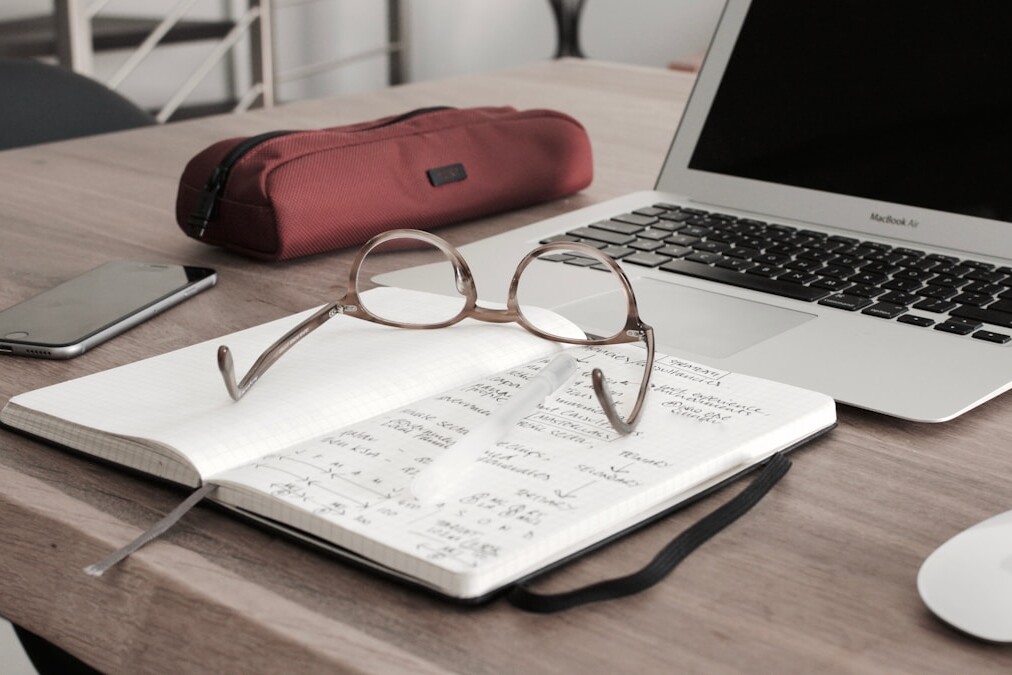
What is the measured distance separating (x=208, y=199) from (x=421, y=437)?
0.45 meters

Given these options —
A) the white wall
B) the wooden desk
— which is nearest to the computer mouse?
the wooden desk

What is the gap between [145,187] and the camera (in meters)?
1.21

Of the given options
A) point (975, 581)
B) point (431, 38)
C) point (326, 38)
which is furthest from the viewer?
point (431, 38)

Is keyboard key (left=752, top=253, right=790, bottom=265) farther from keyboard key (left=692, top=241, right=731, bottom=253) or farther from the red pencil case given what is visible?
the red pencil case

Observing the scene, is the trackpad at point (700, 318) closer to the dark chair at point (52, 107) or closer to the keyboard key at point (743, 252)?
the keyboard key at point (743, 252)

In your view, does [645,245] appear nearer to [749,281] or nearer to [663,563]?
[749,281]

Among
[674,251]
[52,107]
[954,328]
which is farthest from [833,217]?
[52,107]

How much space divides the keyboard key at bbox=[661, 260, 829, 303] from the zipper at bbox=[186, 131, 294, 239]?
0.36 m

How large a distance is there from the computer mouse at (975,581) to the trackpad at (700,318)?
0.28m

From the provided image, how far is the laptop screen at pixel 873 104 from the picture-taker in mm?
942

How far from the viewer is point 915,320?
30.3 inches

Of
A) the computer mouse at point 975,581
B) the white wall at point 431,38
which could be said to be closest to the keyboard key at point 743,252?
the computer mouse at point 975,581

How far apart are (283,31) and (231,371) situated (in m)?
3.51

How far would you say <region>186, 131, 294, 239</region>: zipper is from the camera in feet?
3.11
